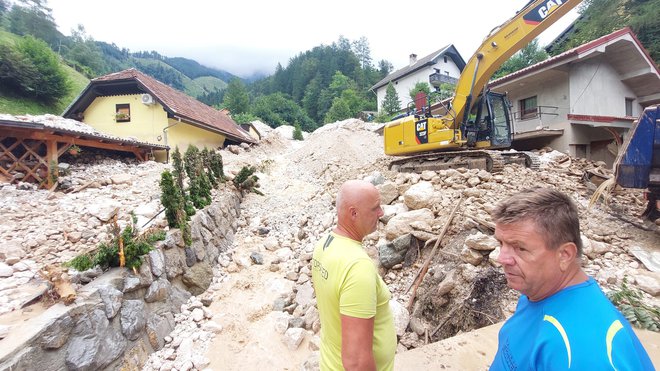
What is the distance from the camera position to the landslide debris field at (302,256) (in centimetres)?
381

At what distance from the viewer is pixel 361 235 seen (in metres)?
1.75

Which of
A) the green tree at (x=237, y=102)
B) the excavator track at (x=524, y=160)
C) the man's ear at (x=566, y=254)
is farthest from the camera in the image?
the green tree at (x=237, y=102)

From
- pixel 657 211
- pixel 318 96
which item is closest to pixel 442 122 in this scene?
pixel 657 211

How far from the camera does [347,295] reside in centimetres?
154

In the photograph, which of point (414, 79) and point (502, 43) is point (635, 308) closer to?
point (502, 43)

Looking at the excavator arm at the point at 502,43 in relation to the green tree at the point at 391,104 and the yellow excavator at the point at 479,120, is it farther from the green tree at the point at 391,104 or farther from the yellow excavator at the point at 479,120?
the green tree at the point at 391,104

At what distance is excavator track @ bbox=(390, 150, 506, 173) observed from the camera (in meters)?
7.70

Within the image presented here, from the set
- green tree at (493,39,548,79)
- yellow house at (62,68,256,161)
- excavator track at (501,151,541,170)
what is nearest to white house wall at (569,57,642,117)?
excavator track at (501,151,541,170)

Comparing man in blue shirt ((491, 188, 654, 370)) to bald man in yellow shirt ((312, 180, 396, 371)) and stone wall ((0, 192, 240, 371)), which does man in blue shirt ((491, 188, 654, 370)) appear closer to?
bald man in yellow shirt ((312, 180, 396, 371))

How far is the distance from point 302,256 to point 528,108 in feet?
43.0

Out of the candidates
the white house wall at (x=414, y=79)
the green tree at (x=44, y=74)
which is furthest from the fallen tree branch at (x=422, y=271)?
the white house wall at (x=414, y=79)

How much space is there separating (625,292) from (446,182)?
369 cm

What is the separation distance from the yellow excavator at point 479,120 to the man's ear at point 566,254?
23.5ft

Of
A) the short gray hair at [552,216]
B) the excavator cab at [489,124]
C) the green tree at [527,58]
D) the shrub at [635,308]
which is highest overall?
the green tree at [527,58]
